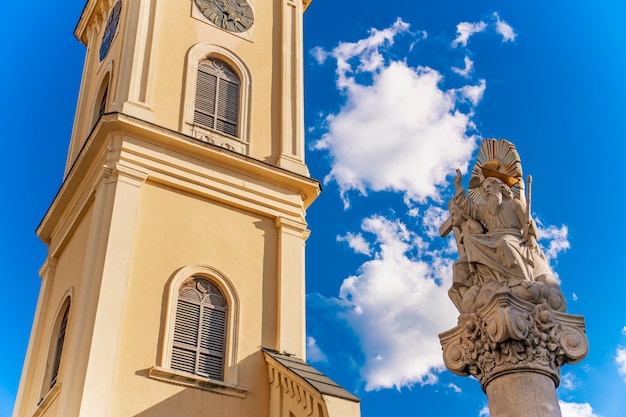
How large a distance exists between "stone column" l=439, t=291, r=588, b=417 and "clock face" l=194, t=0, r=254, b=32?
13669 mm

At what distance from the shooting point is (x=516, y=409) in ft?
31.4

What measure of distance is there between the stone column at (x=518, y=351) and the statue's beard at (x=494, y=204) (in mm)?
1799

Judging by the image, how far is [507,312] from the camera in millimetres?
9945

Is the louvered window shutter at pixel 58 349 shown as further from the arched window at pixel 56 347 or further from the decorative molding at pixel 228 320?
the decorative molding at pixel 228 320

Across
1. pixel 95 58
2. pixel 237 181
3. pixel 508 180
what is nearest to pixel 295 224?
pixel 237 181

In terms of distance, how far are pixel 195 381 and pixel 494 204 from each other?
6739 mm

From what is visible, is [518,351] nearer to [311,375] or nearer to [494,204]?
[494,204]

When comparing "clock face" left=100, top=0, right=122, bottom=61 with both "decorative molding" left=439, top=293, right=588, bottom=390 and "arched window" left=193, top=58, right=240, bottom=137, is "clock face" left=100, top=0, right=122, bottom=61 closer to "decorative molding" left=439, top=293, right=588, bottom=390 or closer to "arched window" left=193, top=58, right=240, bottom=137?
"arched window" left=193, top=58, right=240, bottom=137

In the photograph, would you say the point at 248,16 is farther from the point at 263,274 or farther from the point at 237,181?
the point at 263,274

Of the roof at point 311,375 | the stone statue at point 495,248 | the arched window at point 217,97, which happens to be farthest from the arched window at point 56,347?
the stone statue at point 495,248

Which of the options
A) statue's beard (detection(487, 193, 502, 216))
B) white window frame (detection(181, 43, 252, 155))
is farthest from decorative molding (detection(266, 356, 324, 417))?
white window frame (detection(181, 43, 252, 155))

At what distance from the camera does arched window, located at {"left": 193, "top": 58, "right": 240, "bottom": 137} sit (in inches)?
789

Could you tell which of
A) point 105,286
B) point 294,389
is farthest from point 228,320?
point 105,286

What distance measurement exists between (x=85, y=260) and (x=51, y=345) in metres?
2.49
